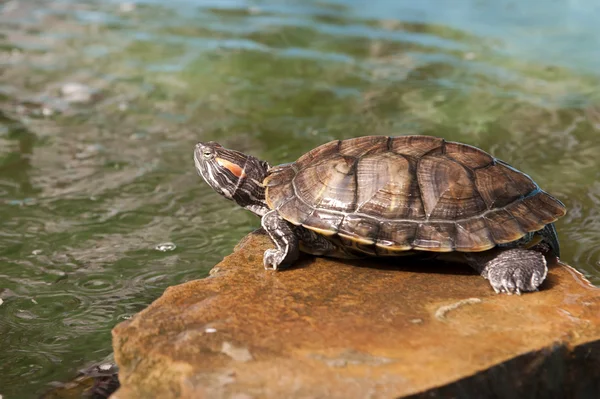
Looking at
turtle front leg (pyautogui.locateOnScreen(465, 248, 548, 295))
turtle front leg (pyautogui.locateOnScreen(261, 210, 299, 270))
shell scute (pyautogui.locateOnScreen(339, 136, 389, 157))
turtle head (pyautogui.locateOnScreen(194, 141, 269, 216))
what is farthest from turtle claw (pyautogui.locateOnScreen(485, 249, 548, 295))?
turtle head (pyautogui.locateOnScreen(194, 141, 269, 216))

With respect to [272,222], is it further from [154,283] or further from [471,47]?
[471,47]

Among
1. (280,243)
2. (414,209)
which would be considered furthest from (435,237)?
(280,243)

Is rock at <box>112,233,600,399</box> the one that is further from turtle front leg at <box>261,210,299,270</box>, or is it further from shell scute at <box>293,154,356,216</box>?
shell scute at <box>293,154,356,216</box>

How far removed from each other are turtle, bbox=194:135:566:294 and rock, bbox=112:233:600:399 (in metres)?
0.20

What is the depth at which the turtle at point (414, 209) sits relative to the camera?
4.14m

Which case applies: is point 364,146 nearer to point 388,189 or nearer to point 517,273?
point 388,189

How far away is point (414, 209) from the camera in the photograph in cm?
423

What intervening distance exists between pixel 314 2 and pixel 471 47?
18.5 feet

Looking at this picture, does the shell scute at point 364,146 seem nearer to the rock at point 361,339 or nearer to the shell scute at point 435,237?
the shell scute at point 435,237

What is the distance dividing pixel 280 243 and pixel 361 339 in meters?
1.13

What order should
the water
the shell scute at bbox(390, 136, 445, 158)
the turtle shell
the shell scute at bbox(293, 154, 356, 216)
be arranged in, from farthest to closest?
the water < the shell scute at bbox(390, 136, 445, 158) < the shell scute at bbox(293, 154, 356, 216) < the turtle shell

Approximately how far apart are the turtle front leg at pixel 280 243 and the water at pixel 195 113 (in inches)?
51.7

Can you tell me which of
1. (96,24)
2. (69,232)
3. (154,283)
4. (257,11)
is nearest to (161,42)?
(96,24)

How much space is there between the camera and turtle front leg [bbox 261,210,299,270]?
4.43m
